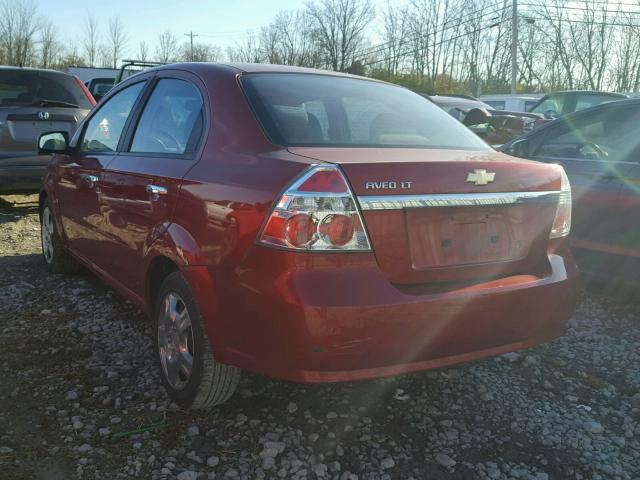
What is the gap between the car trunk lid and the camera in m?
2.14

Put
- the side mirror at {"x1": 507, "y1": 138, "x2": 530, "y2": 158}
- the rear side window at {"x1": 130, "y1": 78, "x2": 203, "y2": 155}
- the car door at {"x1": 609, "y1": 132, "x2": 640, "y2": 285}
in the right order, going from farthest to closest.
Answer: the side mirror at {"x1": 507, "y1": 138, "x2": 530, "y2": 158} < the car door at {"x1": 609, "y1": 132, "x2": 640, "y2": 285} < the rear side window at {"x1": 130, "y1": 78, "x2": 203, "y2": 155}

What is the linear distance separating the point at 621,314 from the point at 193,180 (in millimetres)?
3153

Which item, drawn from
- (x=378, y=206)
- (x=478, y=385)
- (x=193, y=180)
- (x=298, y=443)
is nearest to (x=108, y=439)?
(x=298, y=443)

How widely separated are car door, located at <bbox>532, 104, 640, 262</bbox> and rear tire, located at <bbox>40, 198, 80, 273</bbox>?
3861mm

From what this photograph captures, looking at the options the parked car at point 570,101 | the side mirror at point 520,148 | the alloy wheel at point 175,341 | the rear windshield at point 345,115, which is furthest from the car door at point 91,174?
the parked car at point 570,101

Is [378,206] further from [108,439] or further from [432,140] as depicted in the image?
[108,439]

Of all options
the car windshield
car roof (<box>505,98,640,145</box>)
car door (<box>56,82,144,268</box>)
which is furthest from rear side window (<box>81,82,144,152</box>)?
the car windshield

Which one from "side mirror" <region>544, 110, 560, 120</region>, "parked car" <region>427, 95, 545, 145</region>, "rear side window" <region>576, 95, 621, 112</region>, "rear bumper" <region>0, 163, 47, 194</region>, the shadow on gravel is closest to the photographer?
"parked car" <region>427, 95, 545, 145</region>

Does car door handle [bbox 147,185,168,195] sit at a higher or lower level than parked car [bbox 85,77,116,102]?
lower

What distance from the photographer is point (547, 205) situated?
2568 mm

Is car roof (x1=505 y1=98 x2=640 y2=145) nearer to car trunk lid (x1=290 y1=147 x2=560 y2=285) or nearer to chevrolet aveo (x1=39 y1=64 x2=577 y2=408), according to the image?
chevrolet aveo (x1=39 y1=64 x2=577 y2=408)

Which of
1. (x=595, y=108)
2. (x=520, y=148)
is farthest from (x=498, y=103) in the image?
(x=595, y=108)

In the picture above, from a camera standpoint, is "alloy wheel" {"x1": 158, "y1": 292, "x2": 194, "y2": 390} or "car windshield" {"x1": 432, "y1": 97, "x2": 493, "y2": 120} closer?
"alloy wheel" {"x1": 158, "y1": 292, "x2": 194, "y2": 390}

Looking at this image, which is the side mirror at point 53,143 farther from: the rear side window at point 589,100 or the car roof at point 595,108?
the rear side window at point 589,100
